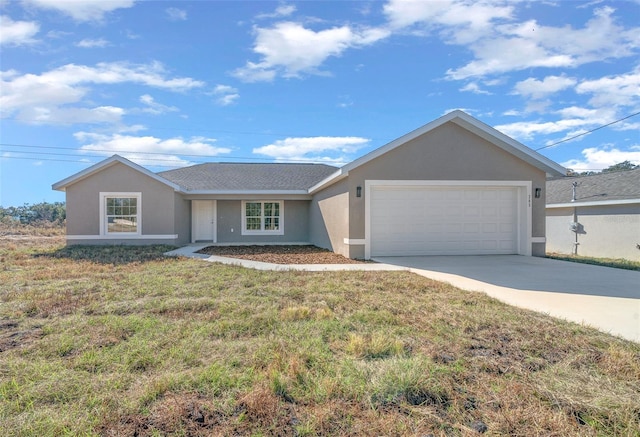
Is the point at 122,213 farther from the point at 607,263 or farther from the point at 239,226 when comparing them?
the point at 607,263

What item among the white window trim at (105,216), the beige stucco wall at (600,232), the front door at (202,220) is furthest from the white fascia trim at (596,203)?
the white window trim at (105,216)

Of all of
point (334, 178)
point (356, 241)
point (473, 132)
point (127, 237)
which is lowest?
point (127, 237)

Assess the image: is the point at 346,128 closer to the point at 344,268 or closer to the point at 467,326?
the point at 344,268

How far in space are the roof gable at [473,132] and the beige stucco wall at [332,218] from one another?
38.5 inches

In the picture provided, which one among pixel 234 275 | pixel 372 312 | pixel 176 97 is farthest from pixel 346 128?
pixel 372 312

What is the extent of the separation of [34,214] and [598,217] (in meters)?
43.8

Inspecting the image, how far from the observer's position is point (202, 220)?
18453 mm

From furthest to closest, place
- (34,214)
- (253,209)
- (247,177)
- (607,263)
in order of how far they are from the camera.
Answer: (34,214)
(247,177)
(253,209)
(607,263)

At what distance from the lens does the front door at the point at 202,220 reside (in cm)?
1836

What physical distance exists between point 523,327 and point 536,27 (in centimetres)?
1195

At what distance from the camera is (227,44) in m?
→ 15.3

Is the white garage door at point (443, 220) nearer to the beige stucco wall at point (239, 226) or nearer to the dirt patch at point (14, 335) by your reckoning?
the beige stucco wall at point (239, 226)

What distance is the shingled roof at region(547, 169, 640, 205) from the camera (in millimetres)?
15968

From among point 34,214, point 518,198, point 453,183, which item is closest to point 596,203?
point 518,198
